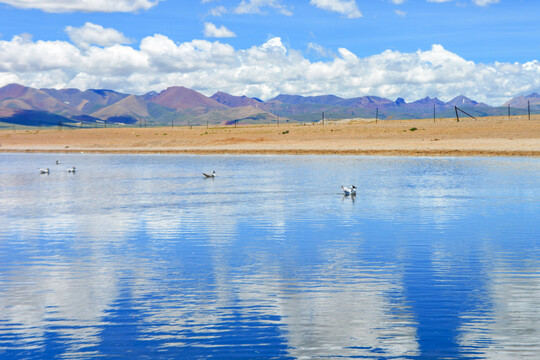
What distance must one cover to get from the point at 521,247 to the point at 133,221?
15023 millimetres

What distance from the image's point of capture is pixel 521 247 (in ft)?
63.2

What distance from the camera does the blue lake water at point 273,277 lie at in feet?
36.6

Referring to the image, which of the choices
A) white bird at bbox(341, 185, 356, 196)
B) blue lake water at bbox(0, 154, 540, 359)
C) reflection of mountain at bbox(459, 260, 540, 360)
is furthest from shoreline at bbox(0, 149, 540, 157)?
reflection of mountain at bbox(459, 260, 540, 360)

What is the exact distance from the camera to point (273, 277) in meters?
15.7

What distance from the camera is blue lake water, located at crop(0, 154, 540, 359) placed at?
11141mm

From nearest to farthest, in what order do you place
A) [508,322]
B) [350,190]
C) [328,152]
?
[508,322] → [350,190] → [328,152]

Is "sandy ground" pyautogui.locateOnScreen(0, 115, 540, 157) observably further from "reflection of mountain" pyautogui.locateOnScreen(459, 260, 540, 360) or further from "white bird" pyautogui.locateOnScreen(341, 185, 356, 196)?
"reflection of mountain" pyautogui.locateOnScreen(459, 260, 540, 360)

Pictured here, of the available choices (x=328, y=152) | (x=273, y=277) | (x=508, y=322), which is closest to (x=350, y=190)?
(x=273, y=277)

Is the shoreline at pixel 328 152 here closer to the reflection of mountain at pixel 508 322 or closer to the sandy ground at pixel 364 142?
the sandy ground at pixel 364 142

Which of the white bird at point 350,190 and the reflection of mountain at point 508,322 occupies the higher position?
the white bird at point 350,190

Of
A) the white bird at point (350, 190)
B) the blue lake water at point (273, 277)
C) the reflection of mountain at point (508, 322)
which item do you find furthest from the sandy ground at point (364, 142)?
the reflection of mountain at point (508, 322)

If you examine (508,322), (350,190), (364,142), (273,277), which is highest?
(364,142)

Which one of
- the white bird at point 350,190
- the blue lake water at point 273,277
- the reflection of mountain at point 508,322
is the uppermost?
the white bird at point 350,190

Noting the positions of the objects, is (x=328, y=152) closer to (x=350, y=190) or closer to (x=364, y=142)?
(x=364, y=142)
